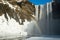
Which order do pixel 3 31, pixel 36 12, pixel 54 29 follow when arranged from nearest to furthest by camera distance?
pixel 3 31
pixel 54 29
pixel 36 12

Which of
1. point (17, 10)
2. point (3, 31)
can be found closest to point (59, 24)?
point (17, 10)

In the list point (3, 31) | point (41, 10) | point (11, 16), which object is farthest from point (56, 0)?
point (3, 31)

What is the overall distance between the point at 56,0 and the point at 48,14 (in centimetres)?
200

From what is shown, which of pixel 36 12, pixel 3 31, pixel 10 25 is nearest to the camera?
pixel 3 31

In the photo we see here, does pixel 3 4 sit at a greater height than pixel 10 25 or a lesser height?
greater

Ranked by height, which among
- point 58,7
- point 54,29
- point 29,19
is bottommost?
point 54,29

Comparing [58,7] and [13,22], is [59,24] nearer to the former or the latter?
[58,7]

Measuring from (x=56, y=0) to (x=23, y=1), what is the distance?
4370 mm

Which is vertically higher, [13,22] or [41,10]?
[41,10]

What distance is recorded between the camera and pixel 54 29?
1989 centimetres

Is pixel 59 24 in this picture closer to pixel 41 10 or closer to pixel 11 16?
pixel 41 10

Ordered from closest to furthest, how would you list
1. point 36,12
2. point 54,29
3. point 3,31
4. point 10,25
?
point 3,31, point 10,25, point 54,29, point 36,12

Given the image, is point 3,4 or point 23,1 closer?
point 3,4

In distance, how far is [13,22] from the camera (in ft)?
61.8
